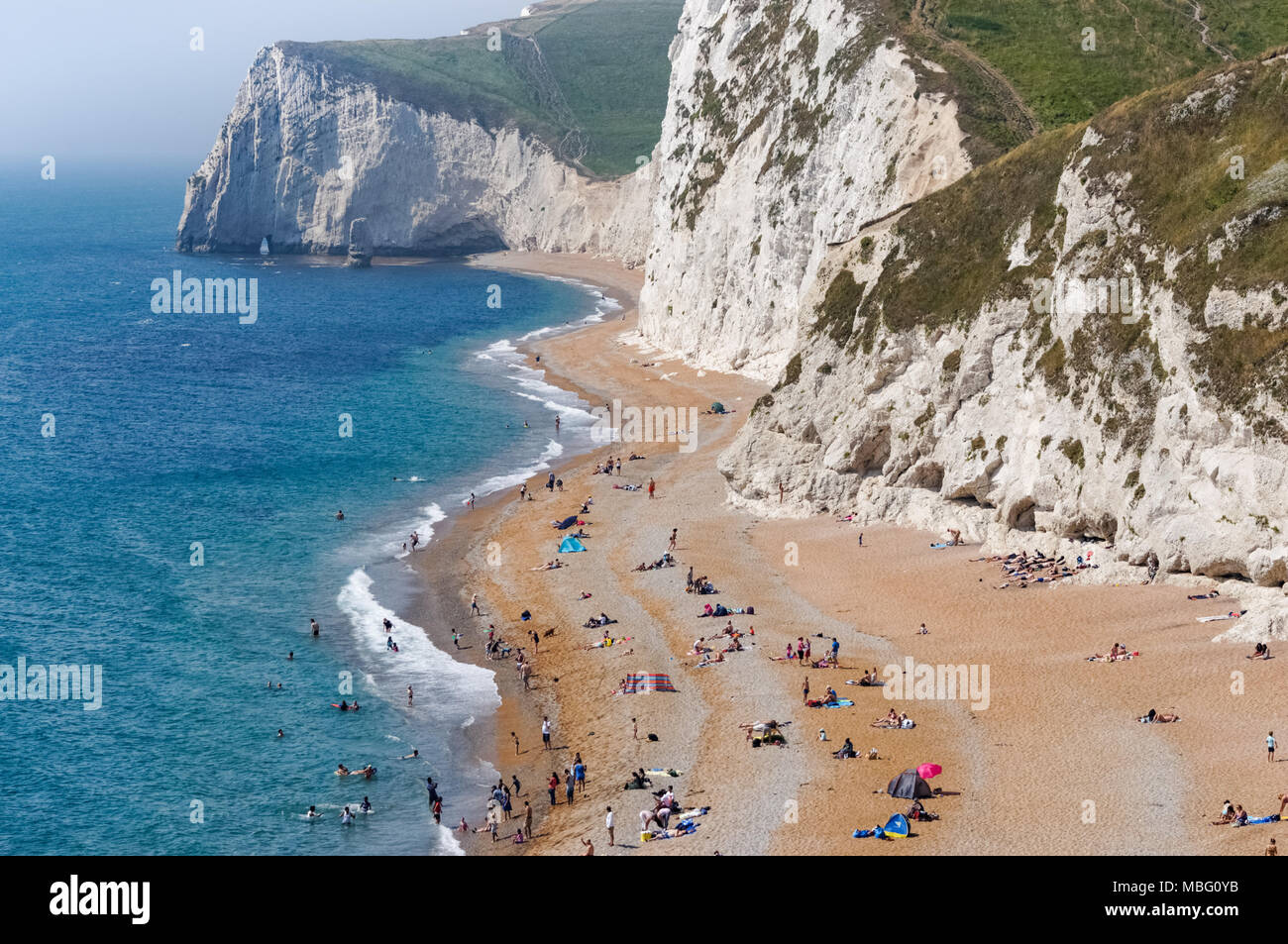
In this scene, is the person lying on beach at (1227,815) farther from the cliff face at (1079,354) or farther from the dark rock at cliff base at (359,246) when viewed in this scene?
the dark rock at cliff base at (359,246)

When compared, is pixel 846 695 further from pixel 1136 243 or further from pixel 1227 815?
pixel 1136 243

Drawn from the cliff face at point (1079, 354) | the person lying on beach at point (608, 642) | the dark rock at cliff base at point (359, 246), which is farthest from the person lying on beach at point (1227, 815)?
the dark rock at cliff base at point (359, 246)

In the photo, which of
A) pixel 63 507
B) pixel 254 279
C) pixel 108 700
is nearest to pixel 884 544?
pixel 108 700

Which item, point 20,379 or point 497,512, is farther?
point 20,379

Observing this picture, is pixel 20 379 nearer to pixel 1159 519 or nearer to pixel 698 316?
pixel 698 316

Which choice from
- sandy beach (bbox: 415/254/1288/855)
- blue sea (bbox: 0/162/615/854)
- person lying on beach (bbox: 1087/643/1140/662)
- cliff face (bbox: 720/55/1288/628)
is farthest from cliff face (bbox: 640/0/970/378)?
person lying on beach (bbox: 1087/643/1140/662)

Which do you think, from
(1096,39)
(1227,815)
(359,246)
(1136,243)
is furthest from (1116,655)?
(359,246)
